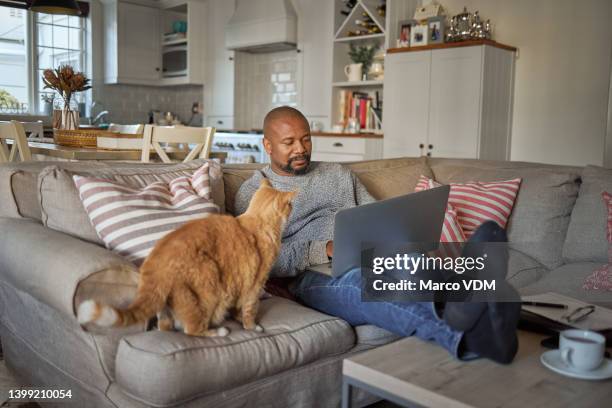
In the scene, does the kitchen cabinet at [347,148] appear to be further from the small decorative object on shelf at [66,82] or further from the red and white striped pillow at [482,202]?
the red and white striped pillow at [482,202]

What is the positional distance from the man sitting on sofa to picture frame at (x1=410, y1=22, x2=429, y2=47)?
275 centimetres

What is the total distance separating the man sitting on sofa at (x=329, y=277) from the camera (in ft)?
4.19

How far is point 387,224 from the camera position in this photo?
1.60m

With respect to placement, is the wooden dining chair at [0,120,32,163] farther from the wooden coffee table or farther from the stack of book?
the stack of book

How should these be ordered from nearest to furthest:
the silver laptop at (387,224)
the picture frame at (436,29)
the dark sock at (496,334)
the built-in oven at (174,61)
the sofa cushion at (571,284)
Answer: the dark sock at (496,334) < the silver laptop at (387,224) < the sofa cushion at (571,284) < the picture frame at (436,29) < the built-in oven at (174,61)

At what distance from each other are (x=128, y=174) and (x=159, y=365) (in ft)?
2.79

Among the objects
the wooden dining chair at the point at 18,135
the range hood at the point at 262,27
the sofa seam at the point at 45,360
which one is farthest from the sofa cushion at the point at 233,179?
the range hood at the point at 262,27

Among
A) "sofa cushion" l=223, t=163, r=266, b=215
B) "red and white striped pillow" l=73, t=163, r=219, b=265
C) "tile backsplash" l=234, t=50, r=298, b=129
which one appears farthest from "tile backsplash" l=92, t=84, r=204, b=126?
"red and white striped pillow" l=73, t=163, r=219, b=265

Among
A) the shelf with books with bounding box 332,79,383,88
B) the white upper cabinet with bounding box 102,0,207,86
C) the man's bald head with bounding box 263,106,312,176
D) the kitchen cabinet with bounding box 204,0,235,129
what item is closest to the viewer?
the man's bald head with bounding box 263,106,312,176

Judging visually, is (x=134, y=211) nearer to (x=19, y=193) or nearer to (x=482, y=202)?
(x=19, y=193)

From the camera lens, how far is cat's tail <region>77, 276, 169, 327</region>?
1190 millimetres

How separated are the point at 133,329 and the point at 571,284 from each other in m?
1.51

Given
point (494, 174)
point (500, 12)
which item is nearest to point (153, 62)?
point (500, 12)

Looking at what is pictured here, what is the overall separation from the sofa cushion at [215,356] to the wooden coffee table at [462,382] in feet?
0.94
